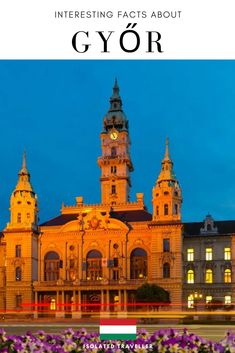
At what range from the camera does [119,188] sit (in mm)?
106938

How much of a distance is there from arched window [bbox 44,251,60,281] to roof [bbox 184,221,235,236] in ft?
62.0

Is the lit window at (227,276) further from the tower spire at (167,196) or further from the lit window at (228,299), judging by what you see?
the tower spire at (167,196)

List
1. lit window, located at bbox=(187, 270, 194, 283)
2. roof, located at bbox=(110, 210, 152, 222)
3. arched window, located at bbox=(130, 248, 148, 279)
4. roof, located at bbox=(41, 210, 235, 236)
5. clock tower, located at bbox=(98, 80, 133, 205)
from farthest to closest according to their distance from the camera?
clock tower, located at bbox=(98, 80, 133, 205) < roof, located at bbox=(110, 210, 152, 222) < roof, located at bbox=(41, 210, 235, 236) < lit window, located at bbox=(187, 270, 194, 283) < arched window, located at bbox=(130, 248, 148, 279)

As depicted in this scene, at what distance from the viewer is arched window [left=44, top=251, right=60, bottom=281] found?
88.9 m

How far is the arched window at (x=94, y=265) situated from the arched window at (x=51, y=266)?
4.48 m

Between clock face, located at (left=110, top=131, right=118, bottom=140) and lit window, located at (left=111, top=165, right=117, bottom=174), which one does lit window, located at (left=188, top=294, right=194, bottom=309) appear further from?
clock face, located at (left=110, top=131, right=118, bottom=140)

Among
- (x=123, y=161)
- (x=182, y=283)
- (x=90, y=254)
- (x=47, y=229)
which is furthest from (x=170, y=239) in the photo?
(x=123, y=161)

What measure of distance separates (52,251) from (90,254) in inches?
219

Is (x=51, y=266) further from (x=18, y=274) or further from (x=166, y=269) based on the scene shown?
(x=166, y=269)

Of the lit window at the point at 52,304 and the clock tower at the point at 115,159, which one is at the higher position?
the clock tower at the point at 115,159

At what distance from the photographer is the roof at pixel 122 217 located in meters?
89.9

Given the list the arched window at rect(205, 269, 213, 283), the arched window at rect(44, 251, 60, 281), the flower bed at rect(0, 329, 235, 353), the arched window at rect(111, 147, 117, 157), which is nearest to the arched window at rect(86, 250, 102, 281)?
the arched window at rect(44, 251, 60, 281)

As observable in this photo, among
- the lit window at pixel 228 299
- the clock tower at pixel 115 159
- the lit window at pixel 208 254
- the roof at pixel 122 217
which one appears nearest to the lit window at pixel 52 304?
the roof at pixel 122 217
